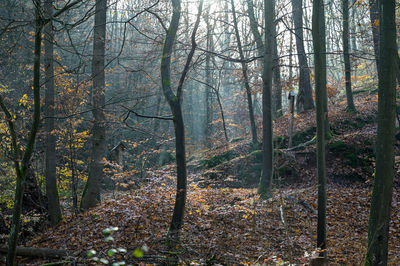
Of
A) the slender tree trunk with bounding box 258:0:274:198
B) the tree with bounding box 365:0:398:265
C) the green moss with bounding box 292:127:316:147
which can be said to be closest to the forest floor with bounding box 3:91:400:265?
the slender tree trunk with bounding box 258:0:274:198

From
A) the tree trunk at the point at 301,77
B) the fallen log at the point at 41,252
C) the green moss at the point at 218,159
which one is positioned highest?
the tree trunk at the point at 301,77

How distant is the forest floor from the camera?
6211 millimetres

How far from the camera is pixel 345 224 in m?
9.16

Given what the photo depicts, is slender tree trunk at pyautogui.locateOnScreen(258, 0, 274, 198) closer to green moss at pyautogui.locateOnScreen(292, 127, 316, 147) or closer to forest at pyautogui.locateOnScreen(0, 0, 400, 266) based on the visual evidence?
forest at pyautogui.locateOnScreen(0, 0, 400, 266)

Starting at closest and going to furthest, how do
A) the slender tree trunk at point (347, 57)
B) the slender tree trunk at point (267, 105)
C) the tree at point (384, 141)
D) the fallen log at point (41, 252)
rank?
the tree at point (384, 141)
the fallen log at point (41, 252)
the slender tree trunk at point (267, 105)
the slender tree trunk at point (347, 57)

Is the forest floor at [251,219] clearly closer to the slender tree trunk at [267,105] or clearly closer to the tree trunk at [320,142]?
the slender tree trunk at [267,105]

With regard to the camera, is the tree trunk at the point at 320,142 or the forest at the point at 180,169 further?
the tree trunk at the point at 320,142

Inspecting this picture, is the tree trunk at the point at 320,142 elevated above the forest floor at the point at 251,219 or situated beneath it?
elevated above

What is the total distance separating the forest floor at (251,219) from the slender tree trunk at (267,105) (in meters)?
0.49

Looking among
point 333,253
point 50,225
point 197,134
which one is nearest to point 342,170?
point 333,253

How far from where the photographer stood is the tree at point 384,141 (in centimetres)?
542

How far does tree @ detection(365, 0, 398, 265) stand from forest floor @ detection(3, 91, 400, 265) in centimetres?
117

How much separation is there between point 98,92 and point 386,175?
26.3ft

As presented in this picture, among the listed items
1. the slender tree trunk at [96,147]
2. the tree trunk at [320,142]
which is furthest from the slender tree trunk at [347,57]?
the slender tree trunk at [96,147]
